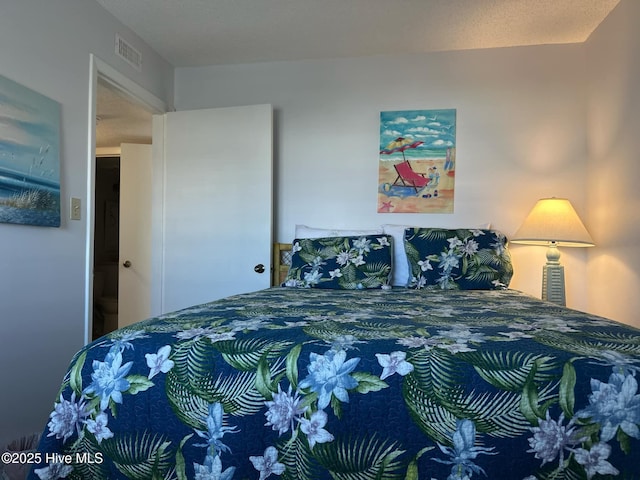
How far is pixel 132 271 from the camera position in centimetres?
350

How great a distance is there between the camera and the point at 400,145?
2.85m

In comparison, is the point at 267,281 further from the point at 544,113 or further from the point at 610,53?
the point at 610,53

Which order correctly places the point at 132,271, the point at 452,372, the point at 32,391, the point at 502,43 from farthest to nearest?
the point at 132,271, the point at 502,43, the point at 32,391, the point at 452,372

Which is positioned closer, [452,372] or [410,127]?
[452,372]

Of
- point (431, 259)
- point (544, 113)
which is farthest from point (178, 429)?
point (544, 113)

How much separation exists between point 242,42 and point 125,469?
8.39 ft

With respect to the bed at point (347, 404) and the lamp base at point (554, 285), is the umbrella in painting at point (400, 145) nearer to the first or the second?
the lamp base at point (554, 285)

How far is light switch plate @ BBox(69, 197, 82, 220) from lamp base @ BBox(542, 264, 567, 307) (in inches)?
104

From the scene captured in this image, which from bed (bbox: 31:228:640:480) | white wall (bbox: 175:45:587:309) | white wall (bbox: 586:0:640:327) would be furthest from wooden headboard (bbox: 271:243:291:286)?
white wall (bbox: 586:0:640:327)

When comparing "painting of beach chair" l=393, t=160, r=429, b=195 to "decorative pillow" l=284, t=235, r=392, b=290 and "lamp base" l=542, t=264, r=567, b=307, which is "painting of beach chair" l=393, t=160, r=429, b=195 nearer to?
"decorative pillow" l=284, t=235, r=392, b=290

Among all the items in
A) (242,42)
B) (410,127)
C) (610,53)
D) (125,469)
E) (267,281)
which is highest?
(242,42)

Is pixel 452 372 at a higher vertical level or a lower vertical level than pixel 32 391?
higher

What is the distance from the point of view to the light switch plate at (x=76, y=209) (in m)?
2.14

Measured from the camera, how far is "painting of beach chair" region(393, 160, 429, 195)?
282cm
